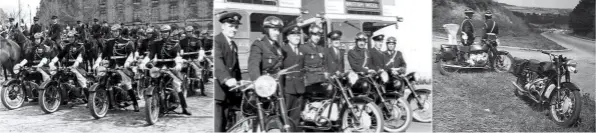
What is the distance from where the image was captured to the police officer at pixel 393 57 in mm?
4199

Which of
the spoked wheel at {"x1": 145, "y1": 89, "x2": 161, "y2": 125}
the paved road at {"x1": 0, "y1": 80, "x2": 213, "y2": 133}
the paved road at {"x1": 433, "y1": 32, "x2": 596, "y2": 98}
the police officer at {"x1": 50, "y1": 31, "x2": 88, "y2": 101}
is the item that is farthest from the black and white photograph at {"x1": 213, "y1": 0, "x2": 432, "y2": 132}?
the police officer at {"x1": 50, "y1": 31, "x2": 88, "y2": 101}

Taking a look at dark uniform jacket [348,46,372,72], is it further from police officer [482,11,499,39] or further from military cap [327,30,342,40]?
police officer [482,11,499,39]

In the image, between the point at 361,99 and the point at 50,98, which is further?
the point at 50,98

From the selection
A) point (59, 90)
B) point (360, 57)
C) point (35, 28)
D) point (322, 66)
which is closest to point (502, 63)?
point (360, 57)

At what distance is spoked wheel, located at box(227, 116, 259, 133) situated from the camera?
12.2 feet

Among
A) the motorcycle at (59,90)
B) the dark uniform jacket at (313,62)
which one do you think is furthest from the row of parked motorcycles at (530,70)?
the motorcycle at (59,90)

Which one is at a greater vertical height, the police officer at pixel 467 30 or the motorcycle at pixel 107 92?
the police officer at pixel 467 30

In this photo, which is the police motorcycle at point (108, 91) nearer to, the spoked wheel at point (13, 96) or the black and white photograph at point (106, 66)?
the black and white photograph at point (106, 66)

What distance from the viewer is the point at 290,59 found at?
12.6ft

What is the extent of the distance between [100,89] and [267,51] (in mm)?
1661

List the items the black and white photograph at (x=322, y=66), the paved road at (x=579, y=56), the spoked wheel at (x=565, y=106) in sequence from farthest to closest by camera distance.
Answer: the paved road at (x=579, y=56) < the spoked wheel at (x=565, y=106) < the black and white photograph at (x=322, y=66)

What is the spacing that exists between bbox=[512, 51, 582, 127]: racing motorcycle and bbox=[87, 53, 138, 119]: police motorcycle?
11.9 feet

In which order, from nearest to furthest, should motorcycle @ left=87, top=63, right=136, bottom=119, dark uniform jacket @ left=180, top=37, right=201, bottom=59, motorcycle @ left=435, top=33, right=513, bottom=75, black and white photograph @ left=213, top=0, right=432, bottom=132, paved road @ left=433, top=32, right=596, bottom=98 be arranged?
black and white photograph @ left=213, top=0, right=432, bottom=132 < dark uniform jacket @ left=180, top=37, right=201, bottom=59 < motorcycle @ left=87, top=63, right=136, bottom=119 < motorcycle @ left=435, top=33, right=513, bottom=75 < paved road @ left=433, top=32, right=596, bottom=98

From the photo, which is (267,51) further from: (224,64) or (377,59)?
(377,59)
